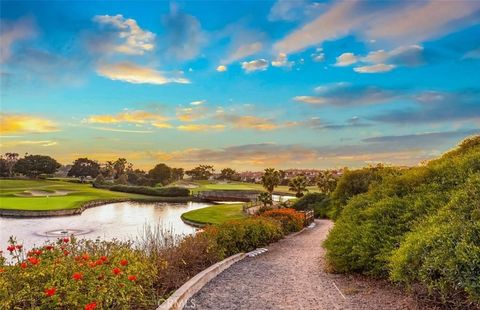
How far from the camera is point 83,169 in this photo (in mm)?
110688

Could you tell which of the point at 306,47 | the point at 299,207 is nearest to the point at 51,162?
the point at 299,207

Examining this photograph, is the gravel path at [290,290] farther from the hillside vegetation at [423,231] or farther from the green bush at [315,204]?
the green bush at [315,204]

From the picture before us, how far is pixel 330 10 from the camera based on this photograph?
12.7 meters

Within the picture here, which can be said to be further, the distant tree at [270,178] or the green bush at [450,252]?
the distant tree at [270,178]

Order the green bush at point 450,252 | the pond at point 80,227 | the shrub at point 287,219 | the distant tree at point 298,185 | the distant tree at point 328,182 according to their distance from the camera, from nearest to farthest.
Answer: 1. the green bush at point 450,252
2. the shrub at point 287,219
3. the pond at point 80,227
4. the distant tree at point 328,182
5. the distant tree at point 298,185

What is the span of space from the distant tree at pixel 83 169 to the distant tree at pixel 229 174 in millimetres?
37981

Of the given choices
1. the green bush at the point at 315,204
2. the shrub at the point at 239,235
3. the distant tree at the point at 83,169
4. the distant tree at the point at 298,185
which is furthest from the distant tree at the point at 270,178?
the distant tree at the point at 83,169

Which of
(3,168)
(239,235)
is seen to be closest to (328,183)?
(239,235)

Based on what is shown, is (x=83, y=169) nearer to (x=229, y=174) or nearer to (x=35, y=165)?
(x=35, y=165)

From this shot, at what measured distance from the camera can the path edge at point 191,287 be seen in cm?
618

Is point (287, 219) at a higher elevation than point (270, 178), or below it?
below

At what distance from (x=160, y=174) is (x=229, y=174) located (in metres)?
33.1

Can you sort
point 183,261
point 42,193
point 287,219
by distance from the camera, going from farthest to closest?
1. point 42,193
2. point 287,219
3. point 183,261

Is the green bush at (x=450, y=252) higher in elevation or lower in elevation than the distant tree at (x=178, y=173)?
lower
